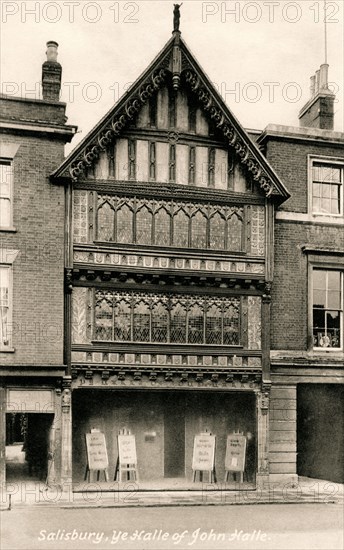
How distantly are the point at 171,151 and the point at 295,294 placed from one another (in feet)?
18.5

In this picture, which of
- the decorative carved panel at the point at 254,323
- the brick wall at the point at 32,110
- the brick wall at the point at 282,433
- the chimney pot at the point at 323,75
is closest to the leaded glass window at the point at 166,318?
the decorative carved panel at the point at 254,323

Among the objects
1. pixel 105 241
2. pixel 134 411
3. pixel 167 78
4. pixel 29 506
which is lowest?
pixel 29 506

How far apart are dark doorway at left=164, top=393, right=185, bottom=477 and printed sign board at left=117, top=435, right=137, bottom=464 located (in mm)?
1557

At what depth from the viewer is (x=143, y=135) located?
823 inches

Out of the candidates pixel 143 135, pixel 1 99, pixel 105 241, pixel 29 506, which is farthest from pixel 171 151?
pixel 29 506

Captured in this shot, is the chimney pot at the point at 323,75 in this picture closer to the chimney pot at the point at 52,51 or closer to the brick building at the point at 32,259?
the chimney pot at the point at 52,51

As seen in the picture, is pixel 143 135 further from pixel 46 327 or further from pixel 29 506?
pixel 29 506

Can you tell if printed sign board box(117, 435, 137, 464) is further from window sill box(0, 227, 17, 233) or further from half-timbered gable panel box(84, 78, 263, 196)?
half-timbered gable panel box(84, 78, 263, 196)

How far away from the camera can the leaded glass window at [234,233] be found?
843 inches

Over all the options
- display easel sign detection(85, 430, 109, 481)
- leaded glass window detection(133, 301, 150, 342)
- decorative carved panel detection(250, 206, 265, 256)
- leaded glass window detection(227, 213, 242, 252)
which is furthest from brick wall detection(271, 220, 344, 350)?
display easel sign detection(85, 430, 109, 481)

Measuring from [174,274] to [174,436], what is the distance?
4.97 meters

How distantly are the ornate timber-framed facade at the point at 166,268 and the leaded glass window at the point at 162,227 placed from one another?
3cm

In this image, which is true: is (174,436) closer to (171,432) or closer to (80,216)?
(171,432)

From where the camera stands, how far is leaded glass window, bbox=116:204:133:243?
20.5m
